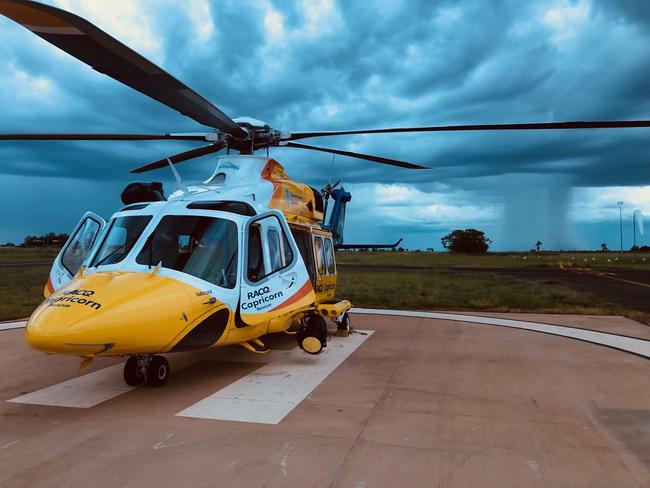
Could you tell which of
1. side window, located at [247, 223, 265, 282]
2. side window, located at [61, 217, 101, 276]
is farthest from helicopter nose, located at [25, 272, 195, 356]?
side window, located at [61, 217, 101, 276]

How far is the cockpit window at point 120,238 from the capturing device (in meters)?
6.37

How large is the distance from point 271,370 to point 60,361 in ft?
11.6

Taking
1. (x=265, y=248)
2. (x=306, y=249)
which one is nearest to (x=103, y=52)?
(x=265, y=248)

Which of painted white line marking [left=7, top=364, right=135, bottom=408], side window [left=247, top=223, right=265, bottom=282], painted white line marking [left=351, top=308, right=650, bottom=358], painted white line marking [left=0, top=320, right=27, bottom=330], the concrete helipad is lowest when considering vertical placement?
the concrete helipad

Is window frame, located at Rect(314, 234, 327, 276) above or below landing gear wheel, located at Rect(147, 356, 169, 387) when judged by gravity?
above

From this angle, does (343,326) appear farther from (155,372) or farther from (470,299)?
(470,299)

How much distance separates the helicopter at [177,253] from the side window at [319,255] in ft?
2.66

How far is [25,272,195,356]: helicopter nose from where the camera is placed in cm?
471

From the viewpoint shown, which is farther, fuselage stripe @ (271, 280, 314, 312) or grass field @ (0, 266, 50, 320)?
grass field @ (0, 266, 50, 320)

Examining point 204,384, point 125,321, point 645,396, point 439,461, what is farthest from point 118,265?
point 645,396

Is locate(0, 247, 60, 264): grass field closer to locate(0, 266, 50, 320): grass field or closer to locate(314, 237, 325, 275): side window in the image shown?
locate(0, 266, 50, 320): grass field

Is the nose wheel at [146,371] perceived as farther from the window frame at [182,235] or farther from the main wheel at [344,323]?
the main wheel at [344,323]

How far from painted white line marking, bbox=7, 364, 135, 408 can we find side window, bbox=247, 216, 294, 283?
2.27 m

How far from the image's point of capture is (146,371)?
6430 millimetres
